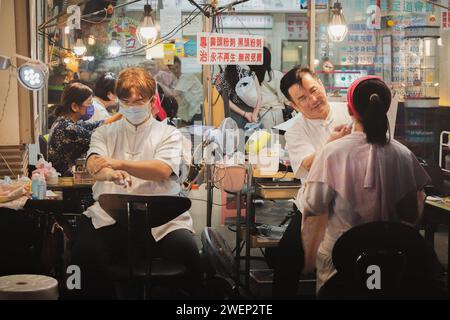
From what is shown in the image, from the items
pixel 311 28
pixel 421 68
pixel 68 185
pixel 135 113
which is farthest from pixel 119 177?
pixel 421 68

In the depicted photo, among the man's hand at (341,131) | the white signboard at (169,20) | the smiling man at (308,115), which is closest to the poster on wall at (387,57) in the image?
the white signboard at (169,20)

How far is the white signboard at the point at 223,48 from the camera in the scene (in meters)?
4.75

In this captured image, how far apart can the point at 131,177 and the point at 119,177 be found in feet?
0.58

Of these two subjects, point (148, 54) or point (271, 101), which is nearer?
point (271, 101)

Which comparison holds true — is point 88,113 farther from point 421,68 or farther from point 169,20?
point 421,68

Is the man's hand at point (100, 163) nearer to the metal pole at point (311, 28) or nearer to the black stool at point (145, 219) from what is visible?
the black stool at point (145, 219)

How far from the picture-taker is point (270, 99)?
5.54 meters

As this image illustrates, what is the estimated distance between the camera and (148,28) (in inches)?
229

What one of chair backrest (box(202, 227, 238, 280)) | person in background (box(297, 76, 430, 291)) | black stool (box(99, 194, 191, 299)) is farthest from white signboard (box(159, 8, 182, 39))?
person in background (box(297, 76, 430, 291))

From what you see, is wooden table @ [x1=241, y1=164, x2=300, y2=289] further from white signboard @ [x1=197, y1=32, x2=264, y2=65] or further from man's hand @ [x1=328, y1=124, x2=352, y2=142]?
man's hand @ [x1=328, y1=124, x2=352, y2=142]

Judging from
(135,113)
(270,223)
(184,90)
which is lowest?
(270,223)

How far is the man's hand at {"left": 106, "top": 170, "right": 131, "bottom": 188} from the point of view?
151 inches

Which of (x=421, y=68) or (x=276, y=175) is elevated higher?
(x=421, y=68)
